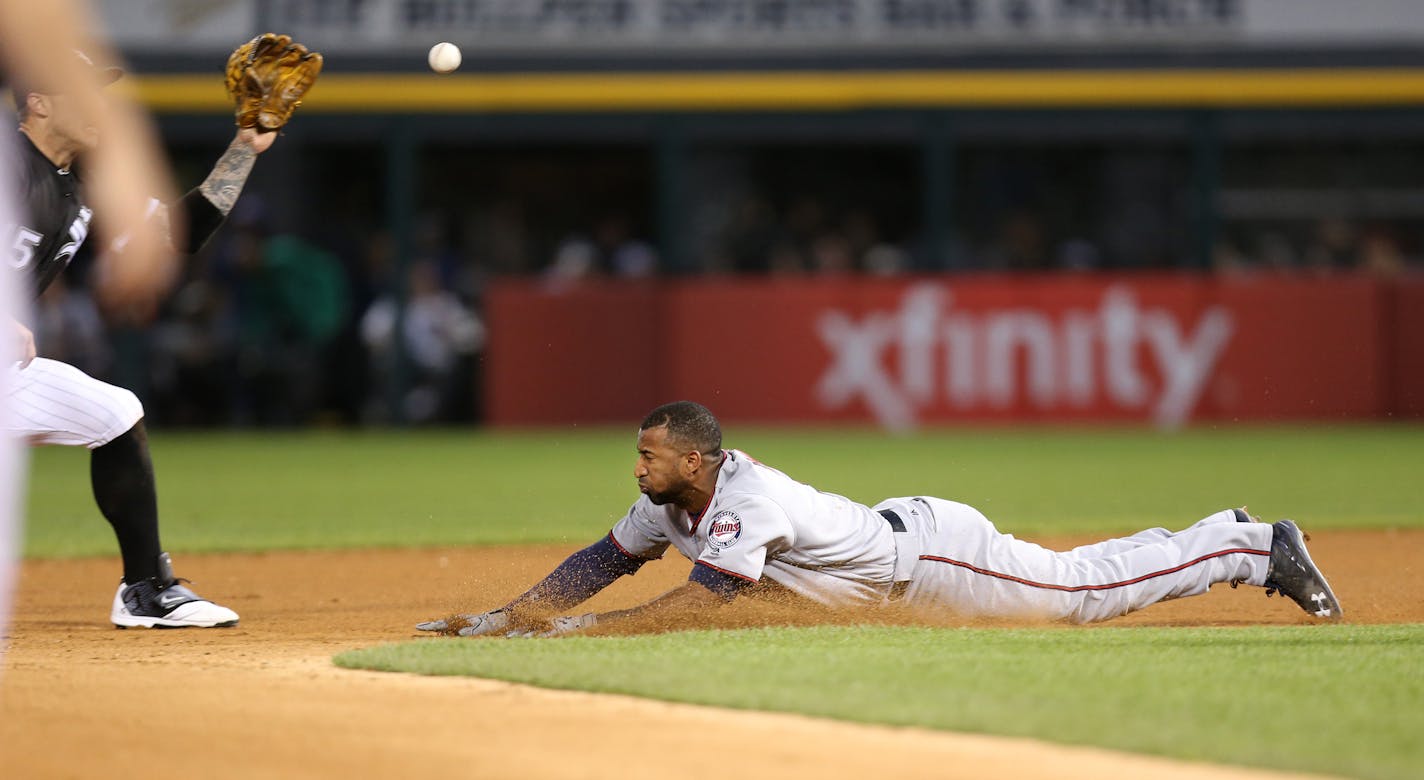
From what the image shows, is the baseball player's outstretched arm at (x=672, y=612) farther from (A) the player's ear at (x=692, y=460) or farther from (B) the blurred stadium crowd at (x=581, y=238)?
(B) the blurred stadium crowd at (x=581, y=238)

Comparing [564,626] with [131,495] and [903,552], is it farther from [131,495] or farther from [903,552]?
[131,495]

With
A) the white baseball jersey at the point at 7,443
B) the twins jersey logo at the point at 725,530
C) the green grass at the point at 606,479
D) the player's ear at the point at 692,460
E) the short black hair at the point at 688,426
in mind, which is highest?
the white baseball jersey at the point at 7,443

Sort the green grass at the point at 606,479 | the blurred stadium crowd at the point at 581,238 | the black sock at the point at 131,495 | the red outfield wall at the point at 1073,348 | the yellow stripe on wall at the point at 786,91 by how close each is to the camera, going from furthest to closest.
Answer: the yellow stripe on wall at the point at 786,91, the blurred stadium crowd at the point at 581,238, the red outfield wall at the point at 1073,348, the green grass at the point at 606,479, the black sock at the point at 131,495

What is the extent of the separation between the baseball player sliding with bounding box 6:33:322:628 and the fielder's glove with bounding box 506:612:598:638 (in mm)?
1303

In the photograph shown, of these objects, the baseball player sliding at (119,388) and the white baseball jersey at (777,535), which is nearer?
A: the white baseball jersey at (777,535)

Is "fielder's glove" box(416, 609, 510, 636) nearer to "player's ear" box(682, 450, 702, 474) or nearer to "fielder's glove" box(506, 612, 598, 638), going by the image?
"fielder's glove" box(506, 612, 598, 638)

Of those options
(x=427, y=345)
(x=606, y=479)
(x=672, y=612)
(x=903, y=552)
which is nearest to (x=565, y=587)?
(x=672, y=612)

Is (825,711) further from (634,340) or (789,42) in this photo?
(789,42)

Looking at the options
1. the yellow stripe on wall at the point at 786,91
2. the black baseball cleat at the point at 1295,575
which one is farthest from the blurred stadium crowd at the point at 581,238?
the black baseball cleat at the point at 1295,575

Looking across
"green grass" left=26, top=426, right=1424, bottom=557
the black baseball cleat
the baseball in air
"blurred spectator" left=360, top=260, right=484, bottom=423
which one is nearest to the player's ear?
the black baseball cleat

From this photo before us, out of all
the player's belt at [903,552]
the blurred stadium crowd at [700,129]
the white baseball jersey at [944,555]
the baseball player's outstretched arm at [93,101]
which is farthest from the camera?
the blurred stadium crowd at [700,129]

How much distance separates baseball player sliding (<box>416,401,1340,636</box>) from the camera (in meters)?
5.50

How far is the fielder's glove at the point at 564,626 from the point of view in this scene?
567 centimetres

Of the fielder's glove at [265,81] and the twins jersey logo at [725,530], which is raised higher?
the fielder's glove at [265,81]
